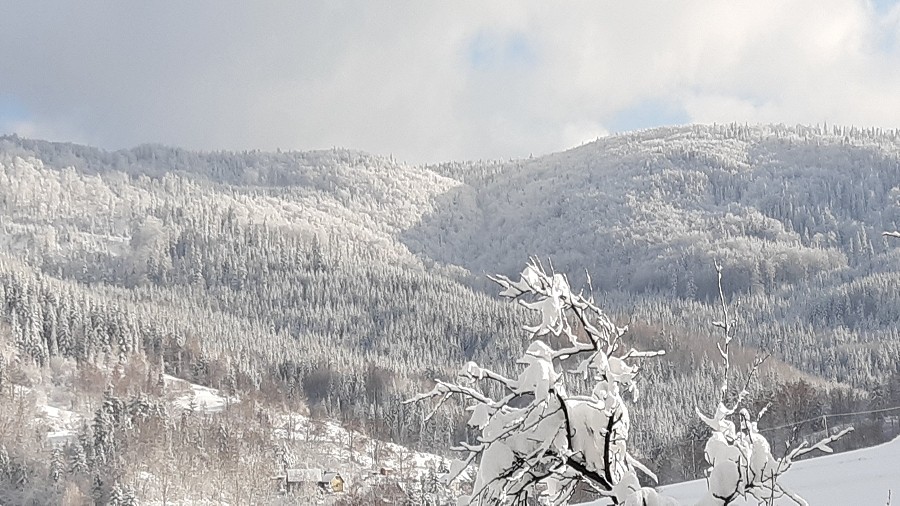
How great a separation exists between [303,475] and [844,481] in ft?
235

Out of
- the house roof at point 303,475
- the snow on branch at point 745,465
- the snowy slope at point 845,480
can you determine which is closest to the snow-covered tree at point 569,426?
the snow on branch at point 745,465

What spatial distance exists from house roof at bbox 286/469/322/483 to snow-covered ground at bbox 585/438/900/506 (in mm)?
68859

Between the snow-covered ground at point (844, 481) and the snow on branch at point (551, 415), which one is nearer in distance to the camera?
the snow on branch at point (551, 415)

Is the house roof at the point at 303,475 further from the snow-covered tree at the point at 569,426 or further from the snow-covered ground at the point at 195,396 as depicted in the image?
the snow-covered tree at the point at 569,426

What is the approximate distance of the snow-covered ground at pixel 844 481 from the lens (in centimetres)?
750

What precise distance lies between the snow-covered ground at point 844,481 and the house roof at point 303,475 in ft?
226

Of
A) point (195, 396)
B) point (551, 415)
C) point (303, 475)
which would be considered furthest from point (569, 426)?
point (195, 396)

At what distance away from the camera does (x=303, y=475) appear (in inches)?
3002

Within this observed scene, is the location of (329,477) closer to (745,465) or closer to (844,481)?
(844,481)

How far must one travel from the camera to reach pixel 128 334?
118000 millimetres

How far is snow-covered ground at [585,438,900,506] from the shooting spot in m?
7.50

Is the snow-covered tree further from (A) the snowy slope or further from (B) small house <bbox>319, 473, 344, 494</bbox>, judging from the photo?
(B) small house <bbox>319, 473, 344, 494</bbox>

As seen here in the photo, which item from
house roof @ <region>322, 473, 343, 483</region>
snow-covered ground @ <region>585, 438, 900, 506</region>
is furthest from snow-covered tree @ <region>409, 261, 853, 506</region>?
house roof @ <region>322, 473, 343, 483</region>

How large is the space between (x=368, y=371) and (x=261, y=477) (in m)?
49.3
